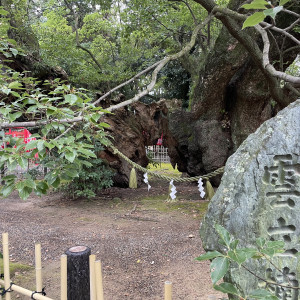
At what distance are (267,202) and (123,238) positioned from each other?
2946mm

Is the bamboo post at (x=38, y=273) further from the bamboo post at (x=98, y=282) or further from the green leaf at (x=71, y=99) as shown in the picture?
the green leaf at (x=71, y=99)

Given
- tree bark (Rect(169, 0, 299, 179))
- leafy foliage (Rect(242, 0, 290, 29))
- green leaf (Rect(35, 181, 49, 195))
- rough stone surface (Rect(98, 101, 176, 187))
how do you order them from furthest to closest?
rough stone surface (Rect(98, 101, 176, 187)), tree bark (Rect(169, 0, 299, 179)), green leaf (Rect(35, 181, 49, 195)), leafy foliage (Rect(242, 0, 290, 29))

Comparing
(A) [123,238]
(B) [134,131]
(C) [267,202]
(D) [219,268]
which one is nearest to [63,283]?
(D) [219,268]

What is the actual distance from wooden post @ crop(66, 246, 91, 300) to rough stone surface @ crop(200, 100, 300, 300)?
83cm

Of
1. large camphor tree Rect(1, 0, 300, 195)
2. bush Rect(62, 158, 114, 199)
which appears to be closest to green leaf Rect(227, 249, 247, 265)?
large camphor tree Rect(1, 0, 300, 195)

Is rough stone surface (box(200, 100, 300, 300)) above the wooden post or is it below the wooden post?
above

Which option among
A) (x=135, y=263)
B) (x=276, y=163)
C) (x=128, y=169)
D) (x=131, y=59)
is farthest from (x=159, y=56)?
(x=276, y=163)

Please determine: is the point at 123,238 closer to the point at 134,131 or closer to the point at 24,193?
the point at 24,193

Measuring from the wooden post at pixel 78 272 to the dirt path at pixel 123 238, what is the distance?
2.71ft

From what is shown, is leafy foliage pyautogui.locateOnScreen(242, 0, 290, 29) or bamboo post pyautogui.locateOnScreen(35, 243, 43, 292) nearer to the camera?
leafy foliage pyautogui.locateOnScreen(242, 0, 290, 29)

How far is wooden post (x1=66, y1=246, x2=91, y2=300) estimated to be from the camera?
6.37 ft

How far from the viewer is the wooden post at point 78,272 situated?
6.37 feet

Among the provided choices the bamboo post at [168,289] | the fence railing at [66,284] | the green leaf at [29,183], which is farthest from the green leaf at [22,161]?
the bamboo post at [168,289]

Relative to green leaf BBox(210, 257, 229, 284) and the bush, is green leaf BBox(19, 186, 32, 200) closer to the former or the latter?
green leaf BBox(210, 257, 229, 284)
